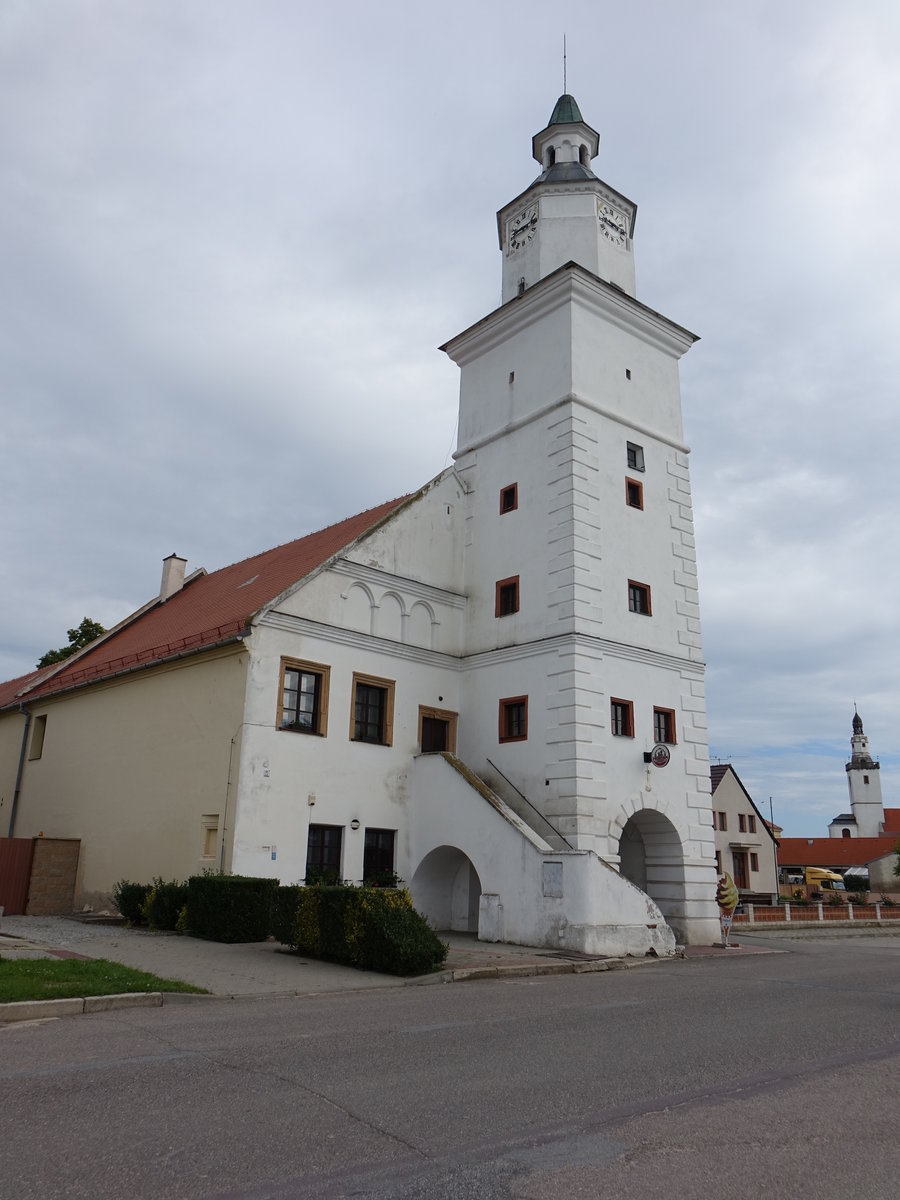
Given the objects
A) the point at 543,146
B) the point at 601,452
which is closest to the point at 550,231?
the point at 543,146

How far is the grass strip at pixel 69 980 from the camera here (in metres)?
9.42

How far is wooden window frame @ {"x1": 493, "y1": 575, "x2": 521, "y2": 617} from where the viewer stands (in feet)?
76.0

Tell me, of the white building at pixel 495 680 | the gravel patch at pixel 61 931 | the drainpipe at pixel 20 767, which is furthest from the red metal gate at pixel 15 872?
the drainpipe at pixel 20 767

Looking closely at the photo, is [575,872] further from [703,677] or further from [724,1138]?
[724,1138]

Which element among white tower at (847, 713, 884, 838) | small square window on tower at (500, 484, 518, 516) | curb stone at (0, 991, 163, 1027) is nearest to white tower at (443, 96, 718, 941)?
small square window on tower at (500, 484, 518, 516)

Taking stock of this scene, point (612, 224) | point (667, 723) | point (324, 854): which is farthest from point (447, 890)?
point (612, 224)

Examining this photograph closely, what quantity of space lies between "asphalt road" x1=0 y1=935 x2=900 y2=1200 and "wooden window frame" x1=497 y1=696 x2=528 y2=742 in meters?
11.6

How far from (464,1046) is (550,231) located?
76.7ft

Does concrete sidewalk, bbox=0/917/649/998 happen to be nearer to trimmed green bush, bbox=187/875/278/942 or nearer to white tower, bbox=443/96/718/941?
trimmed green bush, bbox=187/875/278/942

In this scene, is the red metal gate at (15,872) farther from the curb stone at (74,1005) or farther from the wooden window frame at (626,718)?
the wooden window frame at (626,718)

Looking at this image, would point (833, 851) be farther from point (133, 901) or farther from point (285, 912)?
point (285, 912)

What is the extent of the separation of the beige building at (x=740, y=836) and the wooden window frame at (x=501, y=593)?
3386 cm

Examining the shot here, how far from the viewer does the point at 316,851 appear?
64.9ft

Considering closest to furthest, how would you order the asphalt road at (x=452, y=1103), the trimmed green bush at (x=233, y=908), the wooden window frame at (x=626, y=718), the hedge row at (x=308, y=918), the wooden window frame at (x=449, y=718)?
the asphalt road at (x=452, y=1103), the hedge row at (x=308, y=918), the trimmed green bush at (x=233, y=908), the wooden window frame at (x=626, y=718), the wooden window frame at (x=449, y=718)
